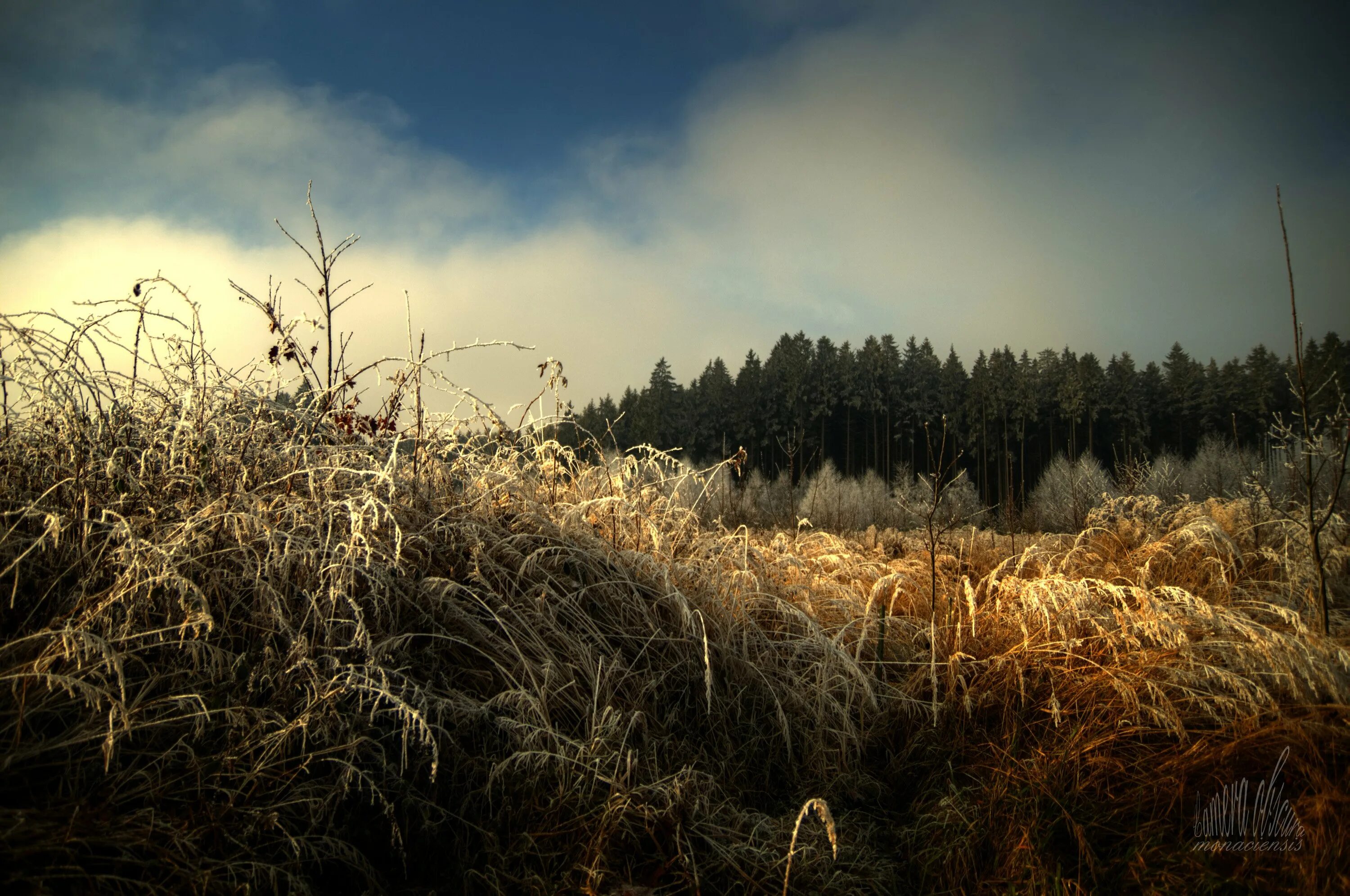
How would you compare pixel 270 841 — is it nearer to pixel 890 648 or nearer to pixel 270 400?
pixel 270 400

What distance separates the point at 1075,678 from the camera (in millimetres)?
2953

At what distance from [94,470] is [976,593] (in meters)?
4.46

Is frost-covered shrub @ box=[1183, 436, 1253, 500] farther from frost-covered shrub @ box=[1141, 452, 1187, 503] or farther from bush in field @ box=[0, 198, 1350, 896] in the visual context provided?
bush in field @ box=[0, 198, 1350, 896]

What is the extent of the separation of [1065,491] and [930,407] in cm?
1669

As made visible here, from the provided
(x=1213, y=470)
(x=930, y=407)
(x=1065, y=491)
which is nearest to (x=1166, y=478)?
(x=1065, y=491)

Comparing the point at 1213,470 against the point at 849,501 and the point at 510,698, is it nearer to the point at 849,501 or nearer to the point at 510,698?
the point at 849,501

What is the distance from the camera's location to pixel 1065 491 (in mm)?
26969

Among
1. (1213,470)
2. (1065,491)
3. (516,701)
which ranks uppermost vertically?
(516,701)

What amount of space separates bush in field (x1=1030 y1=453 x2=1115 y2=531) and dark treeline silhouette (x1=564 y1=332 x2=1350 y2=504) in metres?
8.09

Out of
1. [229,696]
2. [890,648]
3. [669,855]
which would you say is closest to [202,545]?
[229,696]

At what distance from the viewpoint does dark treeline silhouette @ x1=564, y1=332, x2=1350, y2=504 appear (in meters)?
40.8

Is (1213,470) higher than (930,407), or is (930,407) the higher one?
(930,407)

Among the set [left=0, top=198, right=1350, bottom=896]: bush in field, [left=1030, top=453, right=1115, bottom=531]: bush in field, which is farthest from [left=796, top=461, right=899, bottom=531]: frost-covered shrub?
[left=0, top=198, right=1350, bottom=896]: bush in field

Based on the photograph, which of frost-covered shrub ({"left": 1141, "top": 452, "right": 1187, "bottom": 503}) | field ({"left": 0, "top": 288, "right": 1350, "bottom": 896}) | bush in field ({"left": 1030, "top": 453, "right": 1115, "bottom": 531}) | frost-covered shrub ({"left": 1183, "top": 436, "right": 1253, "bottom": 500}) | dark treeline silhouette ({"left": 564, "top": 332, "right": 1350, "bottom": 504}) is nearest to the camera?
field ({"left": 0, "top": 288, "right": 1350, "bottom": 896})
